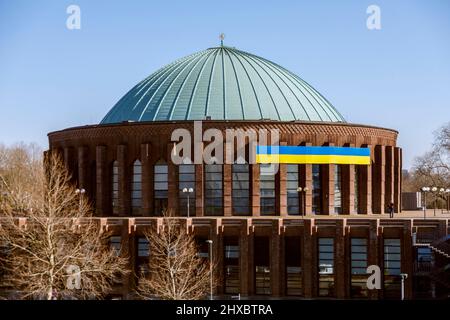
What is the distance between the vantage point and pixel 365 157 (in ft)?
158

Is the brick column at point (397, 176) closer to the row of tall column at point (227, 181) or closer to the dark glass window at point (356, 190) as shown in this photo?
the row of tall column at point (227, 181)

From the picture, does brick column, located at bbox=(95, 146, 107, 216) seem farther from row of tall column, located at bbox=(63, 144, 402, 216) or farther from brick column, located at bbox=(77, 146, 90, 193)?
brick column, located at bbox=(77, 146, 90, 193)

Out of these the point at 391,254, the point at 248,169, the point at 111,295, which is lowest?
the point at 111,295

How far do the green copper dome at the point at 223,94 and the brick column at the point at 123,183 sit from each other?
202 inches

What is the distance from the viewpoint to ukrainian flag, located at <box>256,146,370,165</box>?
147ft

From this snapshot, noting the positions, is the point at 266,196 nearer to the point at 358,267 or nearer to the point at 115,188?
the point at 358,267

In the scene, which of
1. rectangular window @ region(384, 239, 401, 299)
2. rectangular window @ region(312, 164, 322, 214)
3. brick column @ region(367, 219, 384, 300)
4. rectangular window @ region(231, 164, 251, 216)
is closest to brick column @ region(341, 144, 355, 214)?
rectangular window @ region(312, 164, 322, 214)

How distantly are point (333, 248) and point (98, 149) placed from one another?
20.3m

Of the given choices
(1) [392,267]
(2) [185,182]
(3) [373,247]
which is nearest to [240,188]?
(2) [185,182]

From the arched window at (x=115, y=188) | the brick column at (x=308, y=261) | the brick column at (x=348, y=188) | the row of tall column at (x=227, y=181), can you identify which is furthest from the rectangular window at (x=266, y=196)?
the arched window at (x=115, y=188)

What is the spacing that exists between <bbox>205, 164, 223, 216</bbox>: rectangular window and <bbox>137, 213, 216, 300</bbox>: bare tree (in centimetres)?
699
